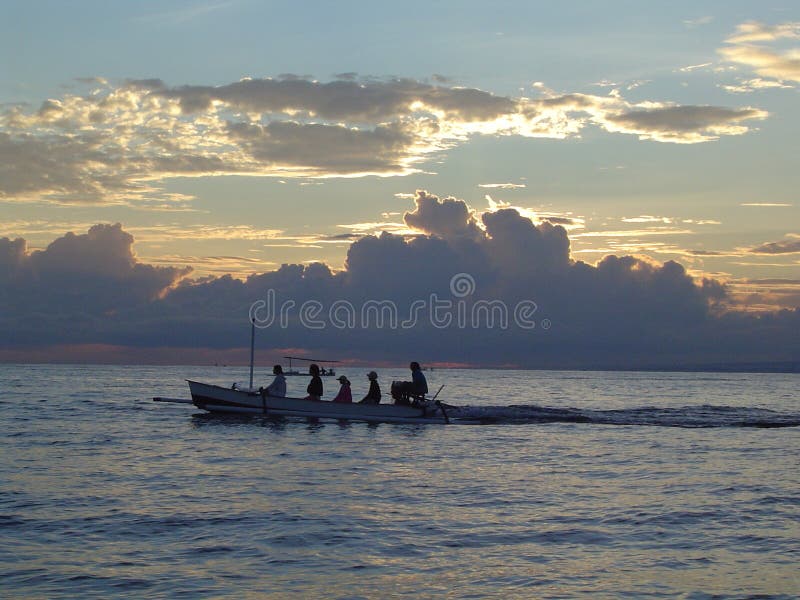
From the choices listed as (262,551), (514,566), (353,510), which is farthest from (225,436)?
(514,566)

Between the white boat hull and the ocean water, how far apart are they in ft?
12.8

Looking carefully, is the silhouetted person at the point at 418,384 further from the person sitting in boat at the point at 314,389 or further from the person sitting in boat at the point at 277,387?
the person sitting in boat at the point at 277,387

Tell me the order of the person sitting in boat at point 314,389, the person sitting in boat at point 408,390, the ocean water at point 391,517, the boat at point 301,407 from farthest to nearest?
the person sitting in boat at point 408,390 → the person sitting in boat at point 314,389 → the boat at point 301,407 → the ocean water at point 391,517

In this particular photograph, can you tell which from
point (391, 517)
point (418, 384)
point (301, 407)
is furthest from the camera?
point (418, 384)

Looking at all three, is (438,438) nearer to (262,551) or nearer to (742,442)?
(742,442)

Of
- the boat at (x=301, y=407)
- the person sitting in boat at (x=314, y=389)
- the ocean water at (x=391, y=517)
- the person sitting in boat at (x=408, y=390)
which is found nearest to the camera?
the ocean water at (x=391, y=517)

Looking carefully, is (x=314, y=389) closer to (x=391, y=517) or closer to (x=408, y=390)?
(x=408, y=390)

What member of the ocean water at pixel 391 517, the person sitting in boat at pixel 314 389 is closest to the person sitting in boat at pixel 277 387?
the person sitting in boat at pixel 314 389

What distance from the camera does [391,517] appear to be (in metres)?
17.9

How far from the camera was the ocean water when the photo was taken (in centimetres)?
1289

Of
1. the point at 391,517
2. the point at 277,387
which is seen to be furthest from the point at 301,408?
the point at 391,517

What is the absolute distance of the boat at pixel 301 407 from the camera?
39.0 m

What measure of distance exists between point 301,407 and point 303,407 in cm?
9

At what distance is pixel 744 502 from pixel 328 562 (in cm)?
1155
